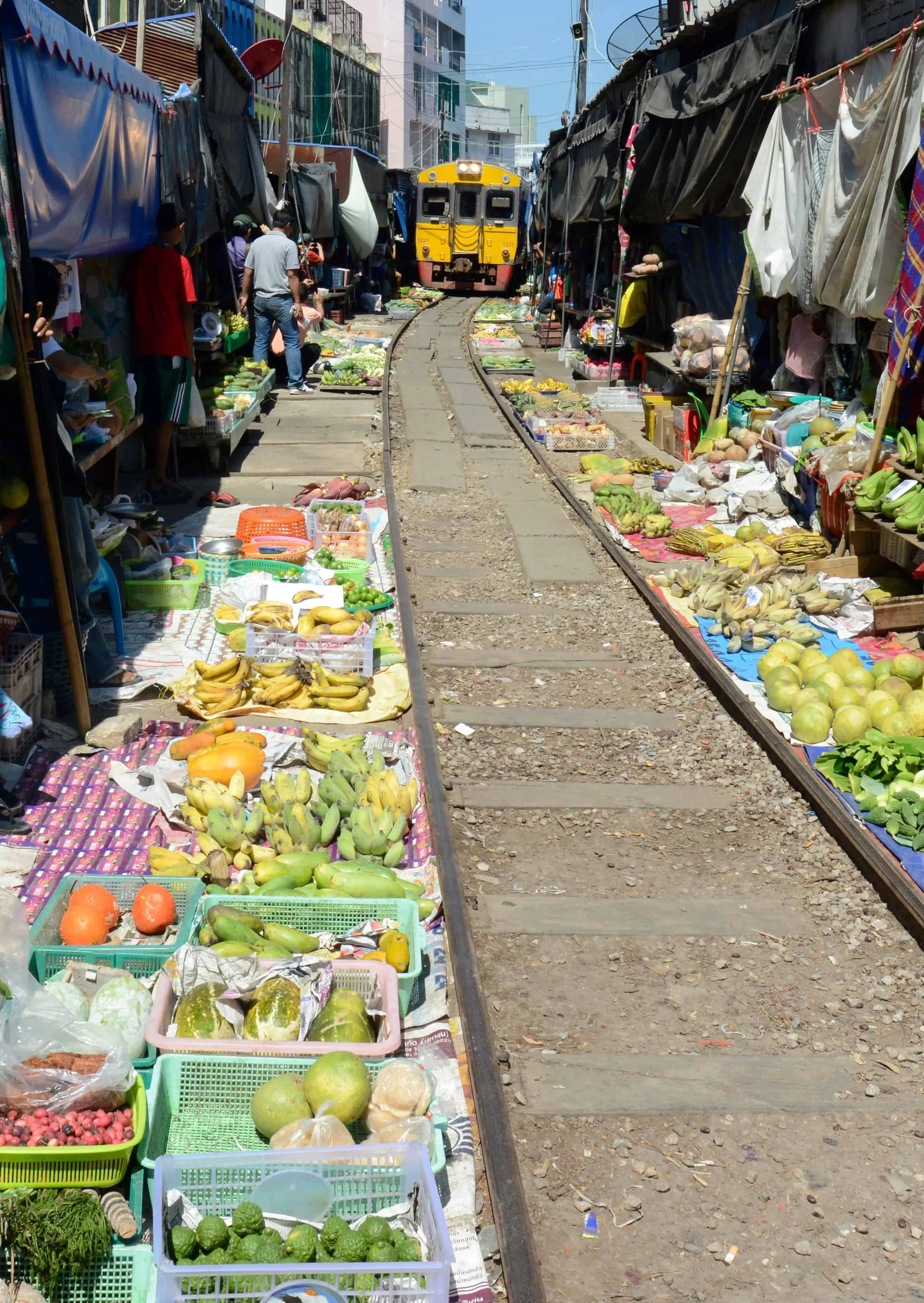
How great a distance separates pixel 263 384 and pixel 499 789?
10663 mm

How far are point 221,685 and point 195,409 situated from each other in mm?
5197

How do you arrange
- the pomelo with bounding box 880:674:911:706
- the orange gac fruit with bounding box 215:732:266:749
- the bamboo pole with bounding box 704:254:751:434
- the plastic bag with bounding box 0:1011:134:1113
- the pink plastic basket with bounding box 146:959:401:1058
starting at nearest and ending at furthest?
the plastic bag with bounding box 0:1011:134:1113
the pink plastic basket with bounding box 146:959:401:1058
the orange gac fruit with bounding box 215:732:266:749
the pomelo with bounding box 880:674:911:706
the bamboo pole with bounding box 704:254:751:434

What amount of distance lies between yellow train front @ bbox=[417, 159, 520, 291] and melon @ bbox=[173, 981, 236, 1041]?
32650mm

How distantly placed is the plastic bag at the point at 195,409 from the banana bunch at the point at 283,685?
4817 mm

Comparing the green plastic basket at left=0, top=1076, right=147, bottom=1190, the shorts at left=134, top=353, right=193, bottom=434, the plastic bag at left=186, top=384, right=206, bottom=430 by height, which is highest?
the shorts at left=134, top=353, right=193, bottom=434

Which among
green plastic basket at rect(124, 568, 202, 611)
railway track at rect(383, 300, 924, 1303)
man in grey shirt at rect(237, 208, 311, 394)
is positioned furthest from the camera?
man in grey shirt at rect(237, 208, 311, 394)

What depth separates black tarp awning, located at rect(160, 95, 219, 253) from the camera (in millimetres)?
9391

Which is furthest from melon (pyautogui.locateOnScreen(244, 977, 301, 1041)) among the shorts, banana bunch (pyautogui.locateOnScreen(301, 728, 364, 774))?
the shorts

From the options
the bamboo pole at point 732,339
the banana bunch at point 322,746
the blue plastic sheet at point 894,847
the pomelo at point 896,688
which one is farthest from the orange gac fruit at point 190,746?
the bamboo pole at point 732,339

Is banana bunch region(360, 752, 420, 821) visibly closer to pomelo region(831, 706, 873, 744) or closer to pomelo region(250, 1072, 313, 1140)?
pomelo region(250, 1072, 313, 1140)

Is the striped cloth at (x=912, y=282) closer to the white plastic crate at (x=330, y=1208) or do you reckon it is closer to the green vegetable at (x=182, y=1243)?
the white plastic crate at (x=330, y=1208)

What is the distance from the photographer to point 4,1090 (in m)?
2.94

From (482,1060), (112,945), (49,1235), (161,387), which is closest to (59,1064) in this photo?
(49,1235)

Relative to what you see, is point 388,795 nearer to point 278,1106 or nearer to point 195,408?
point 278,1106
